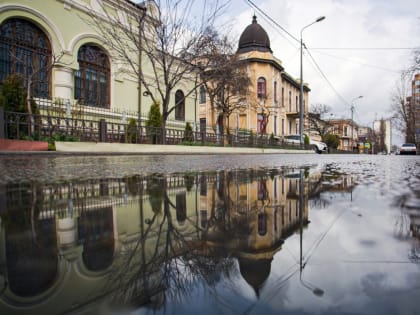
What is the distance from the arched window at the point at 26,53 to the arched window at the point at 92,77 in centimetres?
180

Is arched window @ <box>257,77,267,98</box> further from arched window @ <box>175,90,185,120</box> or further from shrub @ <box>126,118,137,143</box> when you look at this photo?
shrub @ <box>126,118,137,143</box>

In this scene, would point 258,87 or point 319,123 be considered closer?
point 258,87

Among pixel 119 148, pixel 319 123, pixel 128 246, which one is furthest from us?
pixel 319 123

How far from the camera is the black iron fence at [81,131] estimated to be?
9.53 m

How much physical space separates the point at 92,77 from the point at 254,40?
23.6 metres

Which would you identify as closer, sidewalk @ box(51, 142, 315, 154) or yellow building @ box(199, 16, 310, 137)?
sidewalk @ box(51, 142, 315, 154)

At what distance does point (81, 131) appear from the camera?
12.3m

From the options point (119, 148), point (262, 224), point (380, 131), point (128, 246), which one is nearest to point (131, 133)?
point (119, 148)

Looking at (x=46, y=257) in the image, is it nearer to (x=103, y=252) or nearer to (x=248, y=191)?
(x=103, y=252)

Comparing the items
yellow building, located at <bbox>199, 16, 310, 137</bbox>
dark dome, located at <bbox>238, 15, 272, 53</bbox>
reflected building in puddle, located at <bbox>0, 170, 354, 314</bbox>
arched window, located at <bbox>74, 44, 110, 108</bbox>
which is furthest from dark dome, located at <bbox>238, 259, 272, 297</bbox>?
dark dome, located at <bbox>238, 15, 272, 53</bbox>

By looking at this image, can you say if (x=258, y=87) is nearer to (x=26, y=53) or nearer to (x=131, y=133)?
(x=131, y=133)

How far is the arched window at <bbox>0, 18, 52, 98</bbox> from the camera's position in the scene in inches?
523

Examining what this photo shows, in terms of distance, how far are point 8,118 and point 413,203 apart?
11012 mm

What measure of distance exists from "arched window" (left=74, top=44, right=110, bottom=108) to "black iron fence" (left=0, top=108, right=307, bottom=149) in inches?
127
